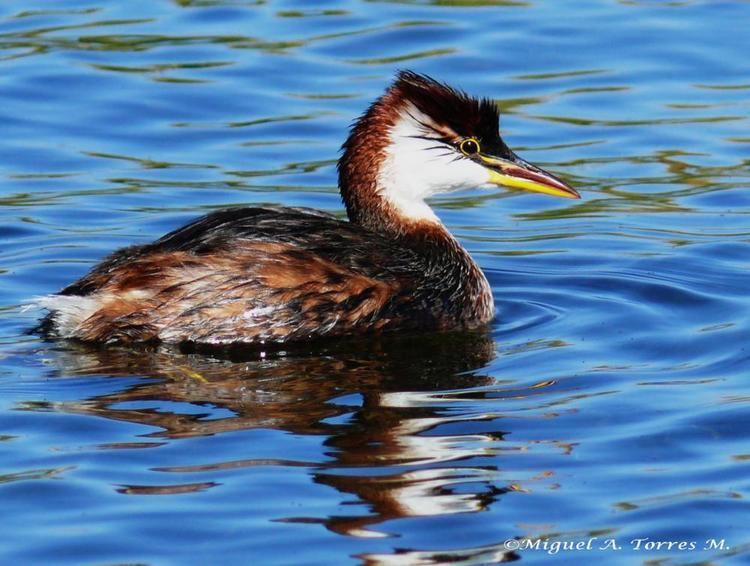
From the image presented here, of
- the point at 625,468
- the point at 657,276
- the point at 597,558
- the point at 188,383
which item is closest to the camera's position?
the point at 597,558

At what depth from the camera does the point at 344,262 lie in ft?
A: 29.5

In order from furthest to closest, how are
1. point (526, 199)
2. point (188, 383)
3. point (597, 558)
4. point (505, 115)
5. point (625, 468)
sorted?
point (505, 115)
point (526, 199)
point (188, 383)
point (625, 468)
point (597, 558)

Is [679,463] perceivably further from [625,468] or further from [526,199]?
[526,199]

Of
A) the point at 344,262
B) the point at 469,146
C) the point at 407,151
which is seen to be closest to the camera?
the point at 344,262

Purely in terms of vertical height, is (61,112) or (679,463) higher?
(61,112)

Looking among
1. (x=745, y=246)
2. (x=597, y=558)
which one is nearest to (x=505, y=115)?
(x=745, y=246)

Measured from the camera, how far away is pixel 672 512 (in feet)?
21.9

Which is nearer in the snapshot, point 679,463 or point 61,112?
point 679,463

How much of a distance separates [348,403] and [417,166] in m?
2.08

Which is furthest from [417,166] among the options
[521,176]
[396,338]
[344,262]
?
[396,338]

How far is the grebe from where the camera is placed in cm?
879

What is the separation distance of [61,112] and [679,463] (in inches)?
294

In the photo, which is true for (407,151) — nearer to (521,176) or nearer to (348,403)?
(521,176)

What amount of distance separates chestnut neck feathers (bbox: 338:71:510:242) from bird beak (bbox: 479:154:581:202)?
13cm
